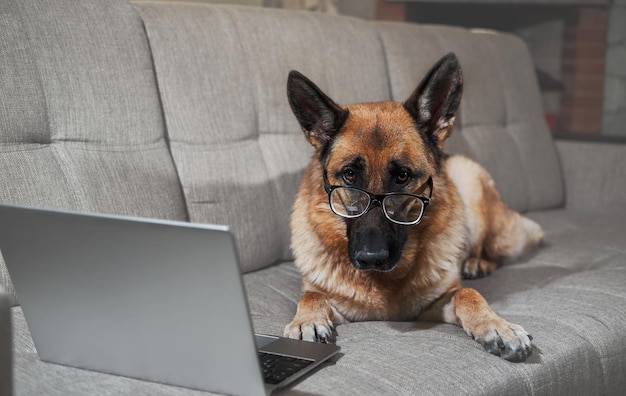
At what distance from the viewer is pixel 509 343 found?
1.50m

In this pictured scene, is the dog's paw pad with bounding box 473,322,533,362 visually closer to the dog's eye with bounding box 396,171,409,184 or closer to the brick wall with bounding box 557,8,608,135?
the dog's eye with bounding box 396,171,409,184

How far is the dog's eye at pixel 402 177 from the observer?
66.5 inches

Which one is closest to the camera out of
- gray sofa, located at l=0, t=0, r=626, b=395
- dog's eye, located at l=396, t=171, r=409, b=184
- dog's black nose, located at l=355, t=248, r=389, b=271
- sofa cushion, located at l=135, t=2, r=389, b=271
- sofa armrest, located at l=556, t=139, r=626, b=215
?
gray sofa, located at l=0, t=0, r=626, b=395

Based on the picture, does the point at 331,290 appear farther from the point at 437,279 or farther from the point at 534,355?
the point at 534,355

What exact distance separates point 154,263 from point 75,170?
2.45ft

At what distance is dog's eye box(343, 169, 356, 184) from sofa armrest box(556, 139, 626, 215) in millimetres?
1763

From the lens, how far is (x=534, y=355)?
5.05 feet

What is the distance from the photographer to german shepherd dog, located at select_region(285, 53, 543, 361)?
1.63m

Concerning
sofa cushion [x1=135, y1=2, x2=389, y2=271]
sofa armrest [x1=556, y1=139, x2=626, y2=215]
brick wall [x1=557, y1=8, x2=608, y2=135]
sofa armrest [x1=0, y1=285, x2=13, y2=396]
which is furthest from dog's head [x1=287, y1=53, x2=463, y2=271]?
brick wall [x1=557, y1=8, x2=608, y2=135]

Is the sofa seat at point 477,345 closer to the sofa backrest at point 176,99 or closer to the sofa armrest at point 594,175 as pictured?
the sofa backrest at point 176,99

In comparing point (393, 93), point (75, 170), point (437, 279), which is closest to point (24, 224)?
point (75, 170)

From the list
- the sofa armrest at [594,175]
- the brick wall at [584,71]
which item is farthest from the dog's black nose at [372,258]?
the brick wall at [584,71]

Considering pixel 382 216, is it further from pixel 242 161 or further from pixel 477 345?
pixel 242 161

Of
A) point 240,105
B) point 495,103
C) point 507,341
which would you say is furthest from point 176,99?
point 495,103
